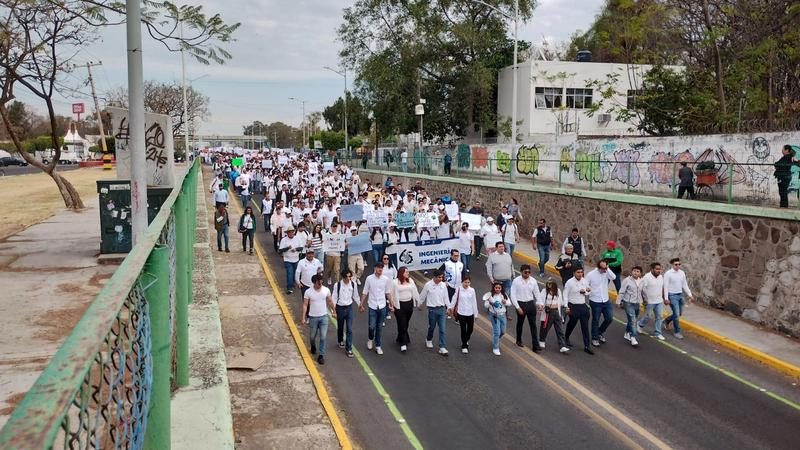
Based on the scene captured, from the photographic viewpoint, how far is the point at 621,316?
50.1 feet

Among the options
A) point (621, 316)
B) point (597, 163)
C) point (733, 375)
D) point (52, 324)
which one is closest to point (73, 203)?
point (52, 324)

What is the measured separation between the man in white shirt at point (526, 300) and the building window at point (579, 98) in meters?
36.7

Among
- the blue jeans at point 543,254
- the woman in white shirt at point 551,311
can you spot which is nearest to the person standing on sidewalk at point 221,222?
the blue jeans at point 543,254

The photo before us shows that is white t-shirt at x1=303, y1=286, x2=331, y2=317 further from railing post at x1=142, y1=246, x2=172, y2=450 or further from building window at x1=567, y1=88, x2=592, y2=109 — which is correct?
building window at x1=567, y1=88, x2=592, y2=109

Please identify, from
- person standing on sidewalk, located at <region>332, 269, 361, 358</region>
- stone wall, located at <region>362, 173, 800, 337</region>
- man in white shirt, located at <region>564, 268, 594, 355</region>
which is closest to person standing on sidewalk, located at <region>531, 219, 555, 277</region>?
stone wall, located at <region>362, 173, 800, 337</region>

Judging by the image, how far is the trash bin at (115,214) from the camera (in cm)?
1714

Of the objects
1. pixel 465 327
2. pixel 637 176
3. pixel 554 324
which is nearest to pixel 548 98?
pixel 637 176

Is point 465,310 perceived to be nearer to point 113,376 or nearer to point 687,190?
point 687,190

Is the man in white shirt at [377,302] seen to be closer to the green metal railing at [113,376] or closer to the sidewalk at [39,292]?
the sidewalk at [39,292]

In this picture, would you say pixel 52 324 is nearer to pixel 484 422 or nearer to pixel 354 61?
pixel 484 422

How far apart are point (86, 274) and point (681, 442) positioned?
14.2m

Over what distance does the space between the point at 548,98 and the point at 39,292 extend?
3845 cm

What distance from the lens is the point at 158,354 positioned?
288cm

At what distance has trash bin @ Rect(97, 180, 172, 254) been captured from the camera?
17.1 metres
